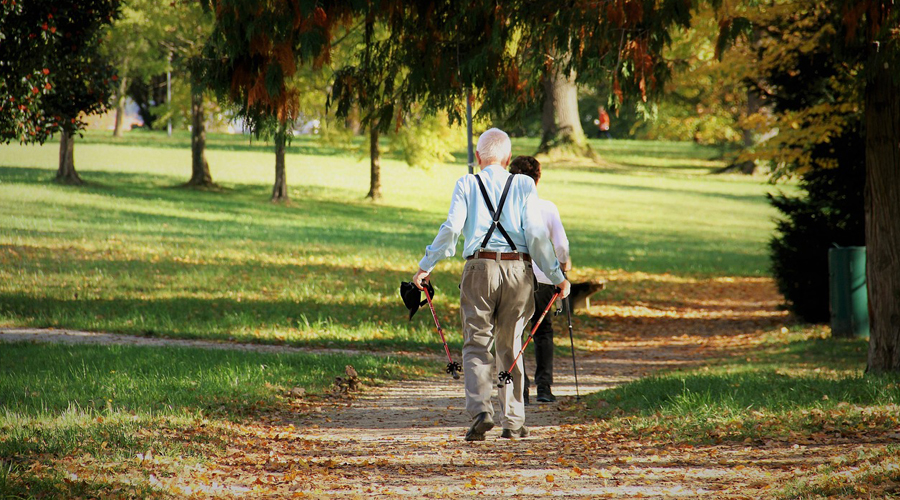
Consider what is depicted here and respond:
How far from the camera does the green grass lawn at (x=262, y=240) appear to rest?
14586 mm

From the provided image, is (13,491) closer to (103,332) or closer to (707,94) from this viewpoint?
(103,332)

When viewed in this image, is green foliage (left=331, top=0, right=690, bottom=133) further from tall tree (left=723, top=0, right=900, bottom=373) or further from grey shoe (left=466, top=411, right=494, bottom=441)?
grey shoe (left=466, top=411, right=494, bottom=441)

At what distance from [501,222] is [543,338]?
2.56 m

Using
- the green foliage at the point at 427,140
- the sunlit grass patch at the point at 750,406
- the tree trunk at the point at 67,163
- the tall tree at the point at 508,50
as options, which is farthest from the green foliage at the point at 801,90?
the green foliage at the point at 427,140

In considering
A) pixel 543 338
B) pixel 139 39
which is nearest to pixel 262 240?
pixel 139 39

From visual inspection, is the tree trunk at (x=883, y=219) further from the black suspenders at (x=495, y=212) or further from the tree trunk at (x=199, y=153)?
the tree trunk at (x=199, y=153)

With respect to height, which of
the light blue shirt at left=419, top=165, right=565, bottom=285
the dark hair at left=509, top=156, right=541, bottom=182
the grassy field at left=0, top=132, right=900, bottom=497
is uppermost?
the dark hair at left=509, top=156, right=541, bottom=182

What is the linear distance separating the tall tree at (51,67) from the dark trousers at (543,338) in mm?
6870

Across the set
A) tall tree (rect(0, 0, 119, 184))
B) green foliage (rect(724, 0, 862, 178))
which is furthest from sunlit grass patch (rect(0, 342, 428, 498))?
green foliage (rect(724, 0, 862, 178))

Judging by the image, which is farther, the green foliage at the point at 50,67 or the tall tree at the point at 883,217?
the green foliage at the point at 50,67

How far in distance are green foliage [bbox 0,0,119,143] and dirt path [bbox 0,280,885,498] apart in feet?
19.8

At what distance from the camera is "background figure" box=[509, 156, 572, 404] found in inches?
320

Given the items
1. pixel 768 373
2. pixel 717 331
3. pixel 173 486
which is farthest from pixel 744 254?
pixel 173 486

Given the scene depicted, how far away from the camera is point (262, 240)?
75.5ft
